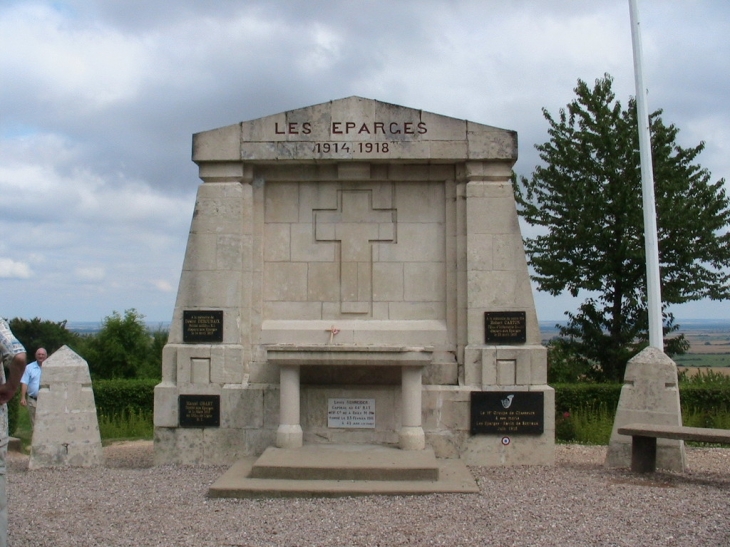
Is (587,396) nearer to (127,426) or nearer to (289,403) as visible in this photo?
(289,403)

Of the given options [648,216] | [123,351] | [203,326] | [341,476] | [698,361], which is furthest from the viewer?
[698,361]

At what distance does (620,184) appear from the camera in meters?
16.2

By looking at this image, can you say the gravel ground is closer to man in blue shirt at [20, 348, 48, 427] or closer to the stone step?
the stone step

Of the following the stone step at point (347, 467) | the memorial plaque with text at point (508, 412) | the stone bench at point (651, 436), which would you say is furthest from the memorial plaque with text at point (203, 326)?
the stone bench at point (651, 436)

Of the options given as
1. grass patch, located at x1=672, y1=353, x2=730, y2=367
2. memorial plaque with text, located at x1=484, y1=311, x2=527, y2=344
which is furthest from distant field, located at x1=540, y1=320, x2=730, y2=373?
memorial plaque with text, located at x1=484, y1=311, x2=527, y2=344

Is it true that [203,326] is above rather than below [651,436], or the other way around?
above

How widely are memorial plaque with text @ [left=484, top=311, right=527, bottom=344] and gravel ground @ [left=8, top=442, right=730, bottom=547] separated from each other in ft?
5.01

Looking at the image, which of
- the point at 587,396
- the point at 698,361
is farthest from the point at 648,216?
the point at 698,361

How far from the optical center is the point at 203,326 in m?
9.24

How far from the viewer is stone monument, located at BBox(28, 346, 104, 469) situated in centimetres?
895

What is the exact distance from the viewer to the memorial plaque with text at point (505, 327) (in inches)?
359

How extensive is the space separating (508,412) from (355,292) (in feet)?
7.45

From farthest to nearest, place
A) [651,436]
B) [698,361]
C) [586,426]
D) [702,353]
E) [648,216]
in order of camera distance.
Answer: [702,353] < [698,361] < [586,426] < [648,216] < [651,436]

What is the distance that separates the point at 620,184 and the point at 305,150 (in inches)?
Answer: 359
